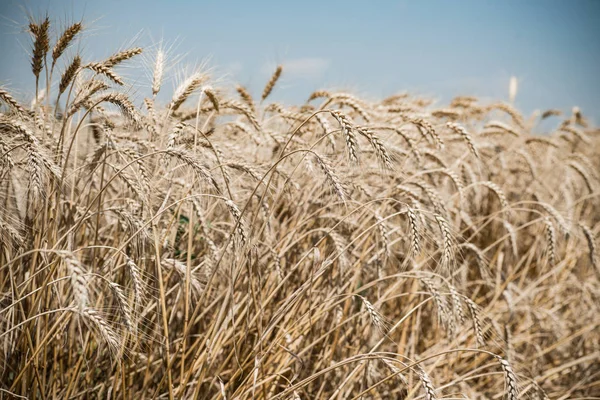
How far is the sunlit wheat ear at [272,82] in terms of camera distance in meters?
→ 3.23

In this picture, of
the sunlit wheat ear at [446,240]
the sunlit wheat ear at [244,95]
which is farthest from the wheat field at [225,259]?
the sunlit wheat ear at [244,95]

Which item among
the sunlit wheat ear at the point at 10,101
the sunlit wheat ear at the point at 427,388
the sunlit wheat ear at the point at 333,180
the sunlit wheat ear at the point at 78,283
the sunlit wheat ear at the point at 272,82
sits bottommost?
the sunlit wheat ear at the point at 427,388

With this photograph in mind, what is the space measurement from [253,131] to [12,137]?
139 cm

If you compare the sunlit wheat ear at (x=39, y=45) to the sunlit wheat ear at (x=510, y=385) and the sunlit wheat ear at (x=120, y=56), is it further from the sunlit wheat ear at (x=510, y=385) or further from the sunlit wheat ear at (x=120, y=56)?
the sunlit wheat ear at (x=510, y=385)

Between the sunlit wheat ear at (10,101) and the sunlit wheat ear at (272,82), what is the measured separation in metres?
1.66

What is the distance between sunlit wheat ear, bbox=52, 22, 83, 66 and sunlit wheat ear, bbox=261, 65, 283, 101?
1.52 m

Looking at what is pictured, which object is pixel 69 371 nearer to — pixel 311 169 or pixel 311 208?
pixel 311 169

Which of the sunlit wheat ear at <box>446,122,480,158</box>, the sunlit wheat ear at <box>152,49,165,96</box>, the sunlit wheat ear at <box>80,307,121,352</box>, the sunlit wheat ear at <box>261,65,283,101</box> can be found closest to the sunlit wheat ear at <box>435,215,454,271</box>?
→ the sunlit wheat ear at <box>446,122,480,158</box>

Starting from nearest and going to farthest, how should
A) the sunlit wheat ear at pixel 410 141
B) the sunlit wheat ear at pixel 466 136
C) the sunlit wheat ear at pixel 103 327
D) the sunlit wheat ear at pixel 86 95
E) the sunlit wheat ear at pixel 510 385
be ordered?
the sunlit wheat ear at pixel 103 327, the sunlit wheat ear at pixel 510 385, the sunlit wheat ear at pixel 86 95, the sunlit wheat ear at pixel 466 136, the sunlit wheat ear at pixel 410 141

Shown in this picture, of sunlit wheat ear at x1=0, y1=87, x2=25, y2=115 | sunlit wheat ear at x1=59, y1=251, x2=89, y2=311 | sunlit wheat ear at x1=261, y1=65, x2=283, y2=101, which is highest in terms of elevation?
sunlit wheat ear at x1=261, y1=65, x2=283, y2=101

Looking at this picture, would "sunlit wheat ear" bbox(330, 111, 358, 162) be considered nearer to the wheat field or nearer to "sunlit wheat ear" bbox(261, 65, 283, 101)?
the wheat field

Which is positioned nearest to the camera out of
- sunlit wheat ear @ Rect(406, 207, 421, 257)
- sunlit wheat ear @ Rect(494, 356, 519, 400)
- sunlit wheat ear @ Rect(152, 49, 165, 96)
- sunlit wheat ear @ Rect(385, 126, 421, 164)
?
sunlit wheat ear @ Rect(494, 356, 519, 400)

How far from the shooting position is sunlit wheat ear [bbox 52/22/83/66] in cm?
181

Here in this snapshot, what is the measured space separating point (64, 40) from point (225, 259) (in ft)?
3.64
